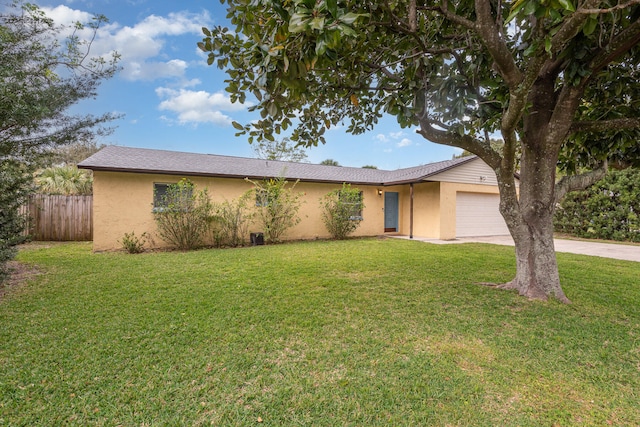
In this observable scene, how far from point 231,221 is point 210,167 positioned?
2.31 m

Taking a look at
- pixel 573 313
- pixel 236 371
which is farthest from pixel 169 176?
pixel 573 313

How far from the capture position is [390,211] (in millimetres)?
14289

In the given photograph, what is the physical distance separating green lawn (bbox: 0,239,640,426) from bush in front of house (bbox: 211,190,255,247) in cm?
441

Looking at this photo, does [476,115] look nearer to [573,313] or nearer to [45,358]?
[573,313]

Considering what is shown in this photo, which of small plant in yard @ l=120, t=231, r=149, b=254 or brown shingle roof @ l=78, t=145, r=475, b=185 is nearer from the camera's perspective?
small plant in yard @ l=120, t=231, r=149, b=254

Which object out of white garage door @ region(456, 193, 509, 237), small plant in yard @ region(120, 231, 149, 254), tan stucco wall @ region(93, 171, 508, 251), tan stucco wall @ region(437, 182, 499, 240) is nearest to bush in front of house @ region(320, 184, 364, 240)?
tan stucco wall @ region(93, 171, 508, 251)

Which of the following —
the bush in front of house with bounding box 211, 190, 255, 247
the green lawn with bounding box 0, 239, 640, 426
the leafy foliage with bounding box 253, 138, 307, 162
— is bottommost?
the green lawn with bounding box 0, 239, 640, 426

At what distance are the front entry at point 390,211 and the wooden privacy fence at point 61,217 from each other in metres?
12.5

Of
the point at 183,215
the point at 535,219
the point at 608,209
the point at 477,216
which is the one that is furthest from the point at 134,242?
the point at 608,209

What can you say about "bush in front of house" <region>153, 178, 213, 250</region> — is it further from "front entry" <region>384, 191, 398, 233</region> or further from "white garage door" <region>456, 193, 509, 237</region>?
"white garage door" <region>456, 193, 509, 237</region>

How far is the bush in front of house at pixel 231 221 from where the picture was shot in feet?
33.1

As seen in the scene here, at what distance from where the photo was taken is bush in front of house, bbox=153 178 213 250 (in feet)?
30.3

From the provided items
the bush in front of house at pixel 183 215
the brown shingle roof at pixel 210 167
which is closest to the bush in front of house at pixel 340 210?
the brown shingle roof at pixel 210 167

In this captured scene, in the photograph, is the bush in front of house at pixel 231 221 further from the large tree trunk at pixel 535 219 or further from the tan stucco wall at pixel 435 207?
the large tree trunk at pixel 535 219
